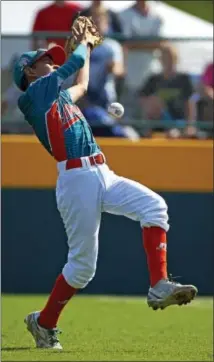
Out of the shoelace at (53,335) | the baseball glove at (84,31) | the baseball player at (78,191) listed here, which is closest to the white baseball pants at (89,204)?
the baseball player at (78,191)

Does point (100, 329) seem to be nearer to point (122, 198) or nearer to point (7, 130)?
point (122, 198)

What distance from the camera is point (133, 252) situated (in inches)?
500

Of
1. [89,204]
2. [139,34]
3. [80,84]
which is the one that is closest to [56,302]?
[89,204]

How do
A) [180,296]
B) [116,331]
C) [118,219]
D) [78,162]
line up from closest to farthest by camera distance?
[180,296]
[78,162]
[116,331]
[118,219]

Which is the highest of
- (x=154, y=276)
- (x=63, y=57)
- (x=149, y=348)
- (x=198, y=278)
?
(x=63, y=57)

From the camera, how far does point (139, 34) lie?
43.0 ft

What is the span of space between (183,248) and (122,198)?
5336mm

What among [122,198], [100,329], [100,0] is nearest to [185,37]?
[100,0]

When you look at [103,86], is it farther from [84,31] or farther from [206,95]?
[84,31]

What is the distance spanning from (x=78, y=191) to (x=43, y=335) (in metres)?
0.94

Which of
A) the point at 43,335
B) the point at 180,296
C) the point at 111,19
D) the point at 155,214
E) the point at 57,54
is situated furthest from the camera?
the point at 111,19

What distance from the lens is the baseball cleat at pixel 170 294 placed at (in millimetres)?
7016

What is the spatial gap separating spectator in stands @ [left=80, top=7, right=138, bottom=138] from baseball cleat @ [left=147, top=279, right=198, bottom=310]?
5587mm

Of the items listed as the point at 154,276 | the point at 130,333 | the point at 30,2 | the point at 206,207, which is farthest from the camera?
the point at 30,2
